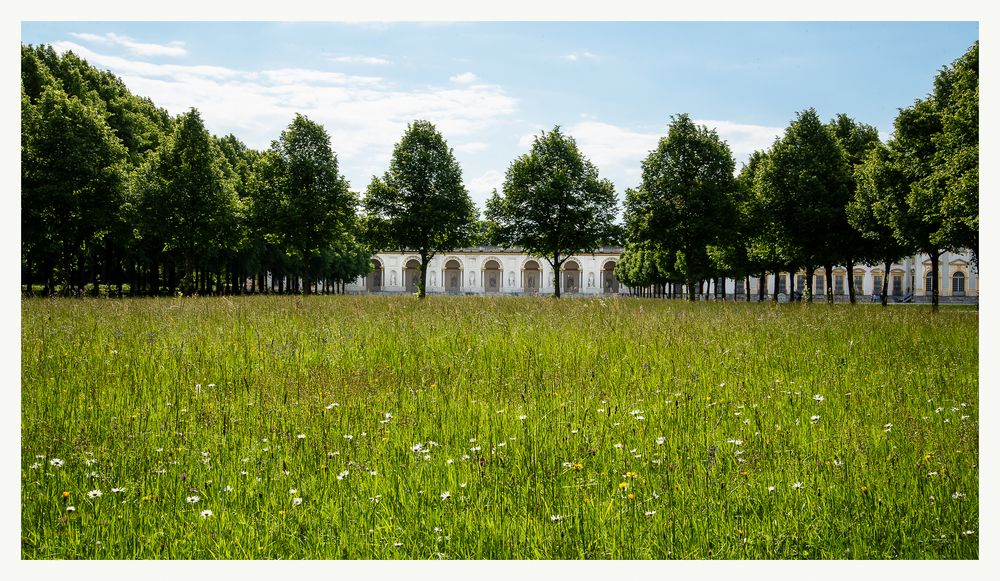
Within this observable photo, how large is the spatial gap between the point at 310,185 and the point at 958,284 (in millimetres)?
64062

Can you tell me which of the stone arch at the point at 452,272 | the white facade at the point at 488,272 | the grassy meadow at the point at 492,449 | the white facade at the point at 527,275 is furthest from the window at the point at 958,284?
the stone arch at the point at 452,272

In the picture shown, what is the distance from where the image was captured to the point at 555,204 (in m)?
33.2

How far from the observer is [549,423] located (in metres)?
4.77

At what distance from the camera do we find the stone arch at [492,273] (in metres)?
118

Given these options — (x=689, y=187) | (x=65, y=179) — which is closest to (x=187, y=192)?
(x=65, y=179)

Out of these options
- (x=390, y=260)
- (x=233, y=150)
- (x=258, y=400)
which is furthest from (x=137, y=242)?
(x=390, y=260)

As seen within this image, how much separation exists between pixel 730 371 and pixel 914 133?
20.4 m

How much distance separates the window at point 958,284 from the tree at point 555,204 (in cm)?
4494

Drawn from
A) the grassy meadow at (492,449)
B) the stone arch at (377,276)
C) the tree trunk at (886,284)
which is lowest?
the grassy meadow at (492,449)

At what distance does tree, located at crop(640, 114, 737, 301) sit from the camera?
3025 centimetres

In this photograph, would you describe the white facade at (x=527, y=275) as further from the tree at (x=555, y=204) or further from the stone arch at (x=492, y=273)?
the tree at (x=555, y=204)

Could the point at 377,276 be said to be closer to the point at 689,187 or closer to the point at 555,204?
the point at 555,204

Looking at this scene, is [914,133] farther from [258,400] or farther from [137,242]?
[137,242]

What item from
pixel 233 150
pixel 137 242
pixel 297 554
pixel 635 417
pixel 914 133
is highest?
pixel 233 150
